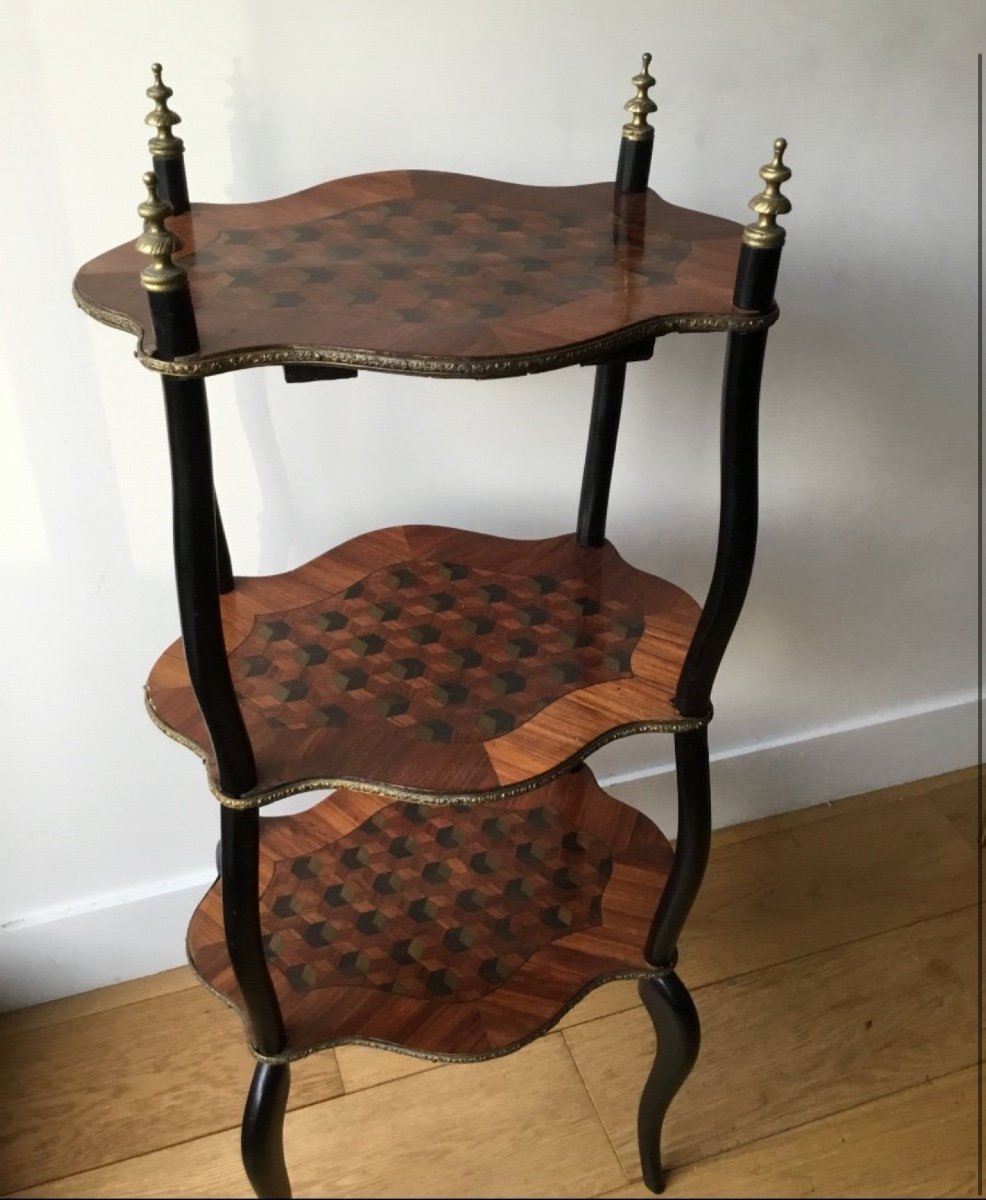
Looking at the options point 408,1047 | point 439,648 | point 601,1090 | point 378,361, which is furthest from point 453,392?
A: point 601,1090

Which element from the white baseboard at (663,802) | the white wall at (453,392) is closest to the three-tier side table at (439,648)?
the white wall at (453,392)

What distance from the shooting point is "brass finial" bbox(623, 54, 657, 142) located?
937 millimetres

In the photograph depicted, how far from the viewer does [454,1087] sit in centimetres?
128

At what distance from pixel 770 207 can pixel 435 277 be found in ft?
→ 0.76

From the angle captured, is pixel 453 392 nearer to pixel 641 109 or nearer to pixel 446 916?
pixel 641 109

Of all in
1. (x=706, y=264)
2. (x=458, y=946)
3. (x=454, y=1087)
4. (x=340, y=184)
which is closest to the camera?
(x=706, y=264)

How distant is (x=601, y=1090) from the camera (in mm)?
1293

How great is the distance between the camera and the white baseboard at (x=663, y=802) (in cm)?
135

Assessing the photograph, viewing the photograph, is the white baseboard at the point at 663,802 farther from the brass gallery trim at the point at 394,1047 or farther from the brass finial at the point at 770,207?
the brass finial at the point at 770,207

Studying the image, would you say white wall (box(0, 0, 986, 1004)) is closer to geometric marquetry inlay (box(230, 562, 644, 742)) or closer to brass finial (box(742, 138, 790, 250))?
geometric marquetry inlay (box(230, 562, 644, 742))

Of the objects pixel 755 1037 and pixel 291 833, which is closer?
pixel 291 833

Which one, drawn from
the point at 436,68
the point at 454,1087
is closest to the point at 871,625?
the point at 454,1087

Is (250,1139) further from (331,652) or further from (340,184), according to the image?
(340,184)

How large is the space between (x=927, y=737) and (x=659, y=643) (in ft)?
2.87
